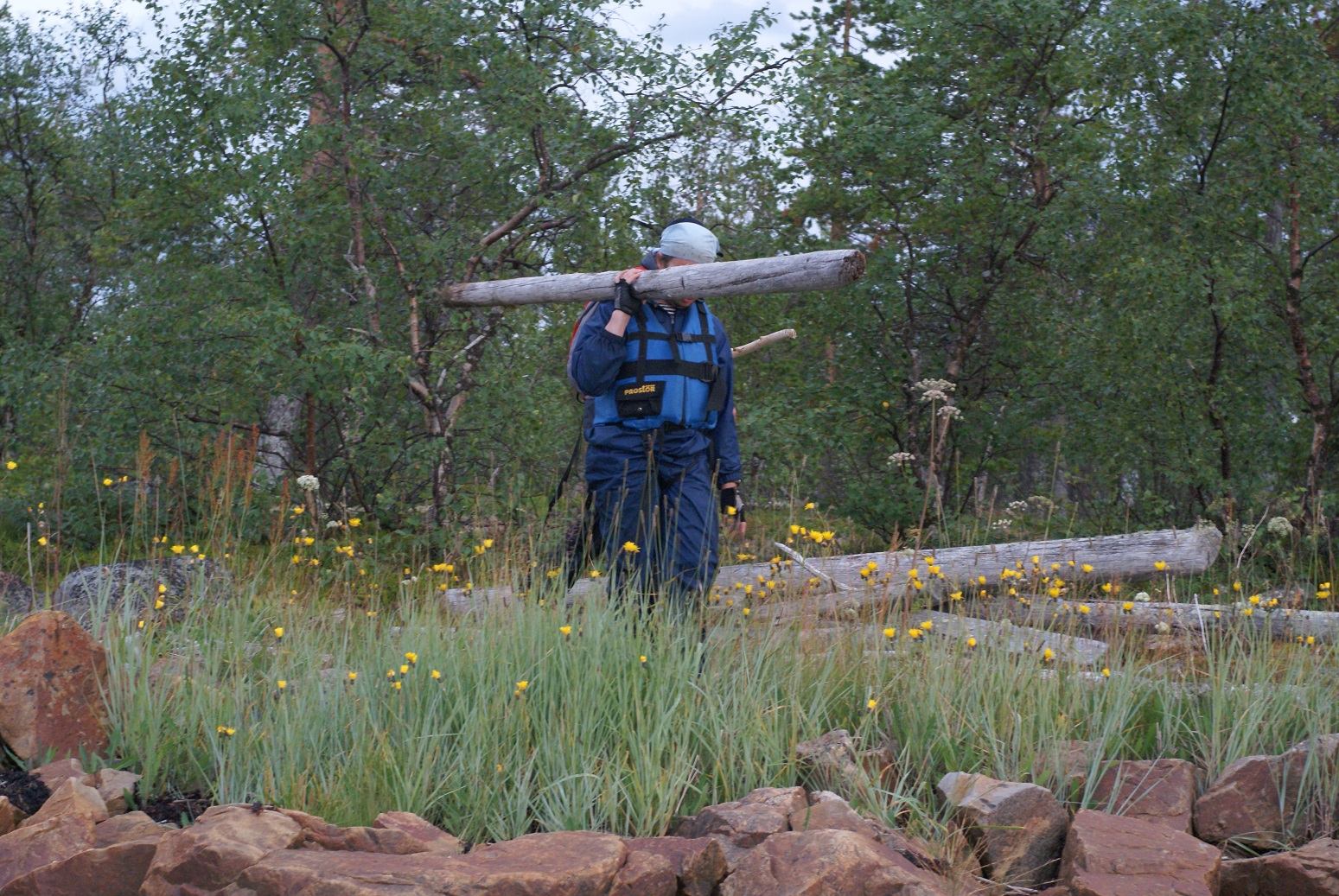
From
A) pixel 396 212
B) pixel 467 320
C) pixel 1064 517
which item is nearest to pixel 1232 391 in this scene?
pixel 1064 517

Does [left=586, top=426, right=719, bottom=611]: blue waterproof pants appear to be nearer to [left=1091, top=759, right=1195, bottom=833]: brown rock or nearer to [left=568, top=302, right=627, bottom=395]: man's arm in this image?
[left=568, top=302, right=627, bottom=395]: man's arm

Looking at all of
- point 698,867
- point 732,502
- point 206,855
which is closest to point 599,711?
point 698,867

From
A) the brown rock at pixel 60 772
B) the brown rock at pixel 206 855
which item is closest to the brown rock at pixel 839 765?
the brown rock at pixel 206 855

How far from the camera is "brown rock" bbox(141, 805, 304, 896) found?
2793 millimetres

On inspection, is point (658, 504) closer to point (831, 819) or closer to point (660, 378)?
point (660, 378)

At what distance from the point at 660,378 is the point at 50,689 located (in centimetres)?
265

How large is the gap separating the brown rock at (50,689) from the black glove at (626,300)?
8.13 feet

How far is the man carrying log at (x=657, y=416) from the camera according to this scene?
504 centimetres

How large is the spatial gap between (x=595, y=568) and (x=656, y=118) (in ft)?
13.0

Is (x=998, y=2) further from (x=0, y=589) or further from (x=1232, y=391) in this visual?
(x=0, y=589)

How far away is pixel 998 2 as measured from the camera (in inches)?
363

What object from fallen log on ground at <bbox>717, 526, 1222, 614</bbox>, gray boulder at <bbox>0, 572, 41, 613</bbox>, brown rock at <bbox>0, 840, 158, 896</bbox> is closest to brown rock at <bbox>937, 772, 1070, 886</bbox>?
brown rock at <bbox>0, 840, 158, 896</bbox>

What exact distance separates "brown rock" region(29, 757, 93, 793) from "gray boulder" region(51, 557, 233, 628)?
765 millimetres

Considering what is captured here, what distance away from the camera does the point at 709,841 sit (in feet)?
9.84
